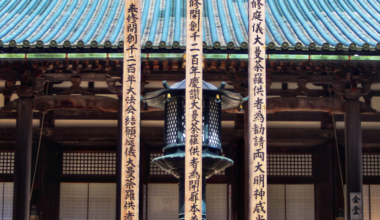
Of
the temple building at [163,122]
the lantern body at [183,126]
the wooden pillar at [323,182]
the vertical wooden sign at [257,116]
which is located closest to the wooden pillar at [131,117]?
the lantern body at [183,126]

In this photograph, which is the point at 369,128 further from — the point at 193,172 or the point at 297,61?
the point at 193,172

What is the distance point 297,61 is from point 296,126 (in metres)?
3.24

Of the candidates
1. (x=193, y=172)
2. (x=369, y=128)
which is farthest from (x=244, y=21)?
(x=193, y=172)

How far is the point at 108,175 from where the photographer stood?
48.2 ft

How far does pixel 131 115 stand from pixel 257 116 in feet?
6.25

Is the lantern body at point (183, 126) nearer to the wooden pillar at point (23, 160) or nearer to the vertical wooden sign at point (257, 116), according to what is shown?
the vertical wooden sign at point (257, 116)

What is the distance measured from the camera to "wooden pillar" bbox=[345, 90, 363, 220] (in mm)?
11961

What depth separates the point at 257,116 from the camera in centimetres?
965

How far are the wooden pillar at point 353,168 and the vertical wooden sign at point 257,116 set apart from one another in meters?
3.13

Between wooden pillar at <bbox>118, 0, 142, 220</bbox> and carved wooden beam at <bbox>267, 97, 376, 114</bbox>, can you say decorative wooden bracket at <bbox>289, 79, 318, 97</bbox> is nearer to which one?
carved wooden beam at <bbox>267, 97, 376, 114</bbox>

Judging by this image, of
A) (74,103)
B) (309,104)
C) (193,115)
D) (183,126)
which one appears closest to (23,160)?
(74,103)

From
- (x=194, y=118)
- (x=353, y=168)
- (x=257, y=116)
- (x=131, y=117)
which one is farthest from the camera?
(x=353, y=168)

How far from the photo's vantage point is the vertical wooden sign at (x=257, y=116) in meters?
9.37

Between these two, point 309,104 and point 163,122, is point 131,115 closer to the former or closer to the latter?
point 309,104
